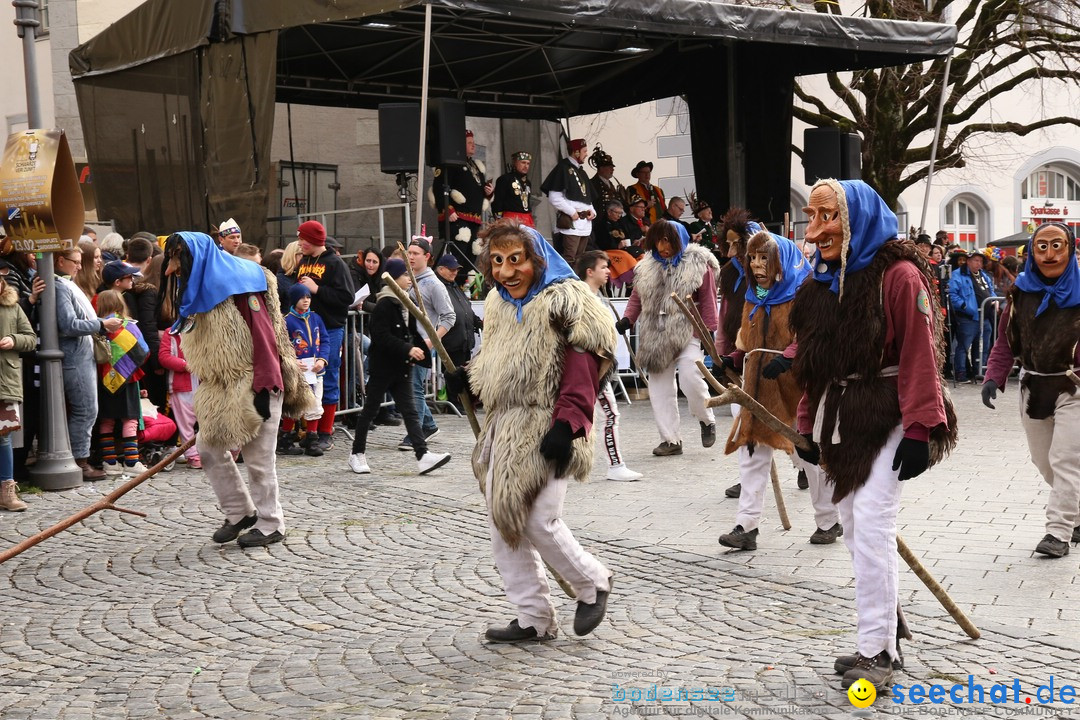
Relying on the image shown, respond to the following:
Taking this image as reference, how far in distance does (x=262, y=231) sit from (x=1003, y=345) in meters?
8.46

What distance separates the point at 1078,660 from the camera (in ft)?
15.8

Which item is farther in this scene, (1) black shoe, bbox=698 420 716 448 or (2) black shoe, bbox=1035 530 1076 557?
(1) black shoe, bbox=698 420 716 448

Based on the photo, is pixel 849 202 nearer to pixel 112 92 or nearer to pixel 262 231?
pixel 262 231

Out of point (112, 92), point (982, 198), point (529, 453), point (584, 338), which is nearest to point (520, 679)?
point (529, 453)

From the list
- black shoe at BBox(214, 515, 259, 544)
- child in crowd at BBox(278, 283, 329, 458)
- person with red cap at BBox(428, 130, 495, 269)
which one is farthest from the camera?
person with red cap at BBox(428, 130, 495, 269)

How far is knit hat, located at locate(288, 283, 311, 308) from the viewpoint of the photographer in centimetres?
1069

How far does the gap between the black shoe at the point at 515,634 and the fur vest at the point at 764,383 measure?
2.09 metres

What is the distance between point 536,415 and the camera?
5184 millimetres

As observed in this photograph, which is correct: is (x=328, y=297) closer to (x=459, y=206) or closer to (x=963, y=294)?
(x=459, y=206)

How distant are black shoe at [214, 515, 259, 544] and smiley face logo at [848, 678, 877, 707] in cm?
430

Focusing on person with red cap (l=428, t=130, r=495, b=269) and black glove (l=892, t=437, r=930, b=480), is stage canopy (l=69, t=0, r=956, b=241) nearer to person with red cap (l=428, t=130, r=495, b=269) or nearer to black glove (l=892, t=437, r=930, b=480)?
person with red cap (l=428, t=130, r=495, b=269)

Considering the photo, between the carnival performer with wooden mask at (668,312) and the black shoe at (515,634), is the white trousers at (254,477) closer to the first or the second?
the black shoe at (515,634)

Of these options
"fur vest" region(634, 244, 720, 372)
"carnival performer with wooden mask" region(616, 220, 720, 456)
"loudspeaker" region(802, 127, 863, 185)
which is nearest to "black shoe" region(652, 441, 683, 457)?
"carnival performer with wooden mask" region(616, 220, 720, 456)

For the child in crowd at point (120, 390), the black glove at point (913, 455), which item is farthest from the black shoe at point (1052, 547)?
the child in crowd at point (120, 390)
